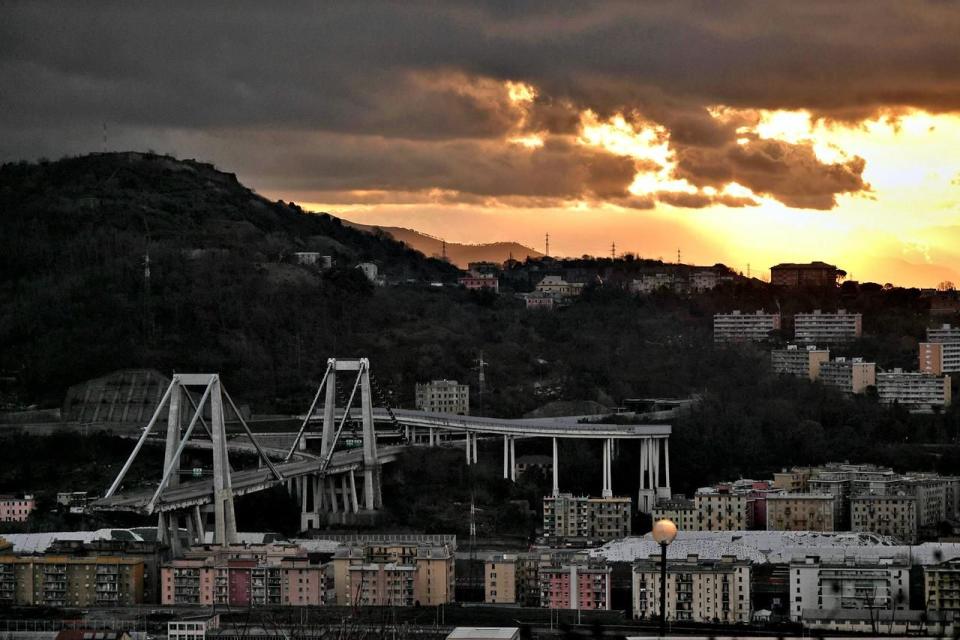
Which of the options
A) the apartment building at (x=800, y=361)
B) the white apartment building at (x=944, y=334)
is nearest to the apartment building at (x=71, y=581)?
the apartment building at (x=800, y=361)

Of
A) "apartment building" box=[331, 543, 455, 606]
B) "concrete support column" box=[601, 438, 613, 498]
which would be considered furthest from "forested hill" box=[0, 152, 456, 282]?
"apartment building" box=[331, 543, 455, 606]

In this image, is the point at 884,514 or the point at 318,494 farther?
the point at 318,494

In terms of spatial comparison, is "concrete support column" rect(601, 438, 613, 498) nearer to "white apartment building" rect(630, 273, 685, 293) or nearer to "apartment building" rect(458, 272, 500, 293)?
"white apartment building" rect(630, 273, 685, 293)

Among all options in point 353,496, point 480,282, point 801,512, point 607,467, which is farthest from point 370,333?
point 801,512

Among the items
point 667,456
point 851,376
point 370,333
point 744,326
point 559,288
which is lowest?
point 667,456

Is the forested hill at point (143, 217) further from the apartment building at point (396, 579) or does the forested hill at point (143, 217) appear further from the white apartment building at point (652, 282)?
the apartment building at point (396, 579)

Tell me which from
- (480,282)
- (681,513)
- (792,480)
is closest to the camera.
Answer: (681,513)

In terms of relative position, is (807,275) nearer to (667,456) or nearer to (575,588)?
(667,456)
